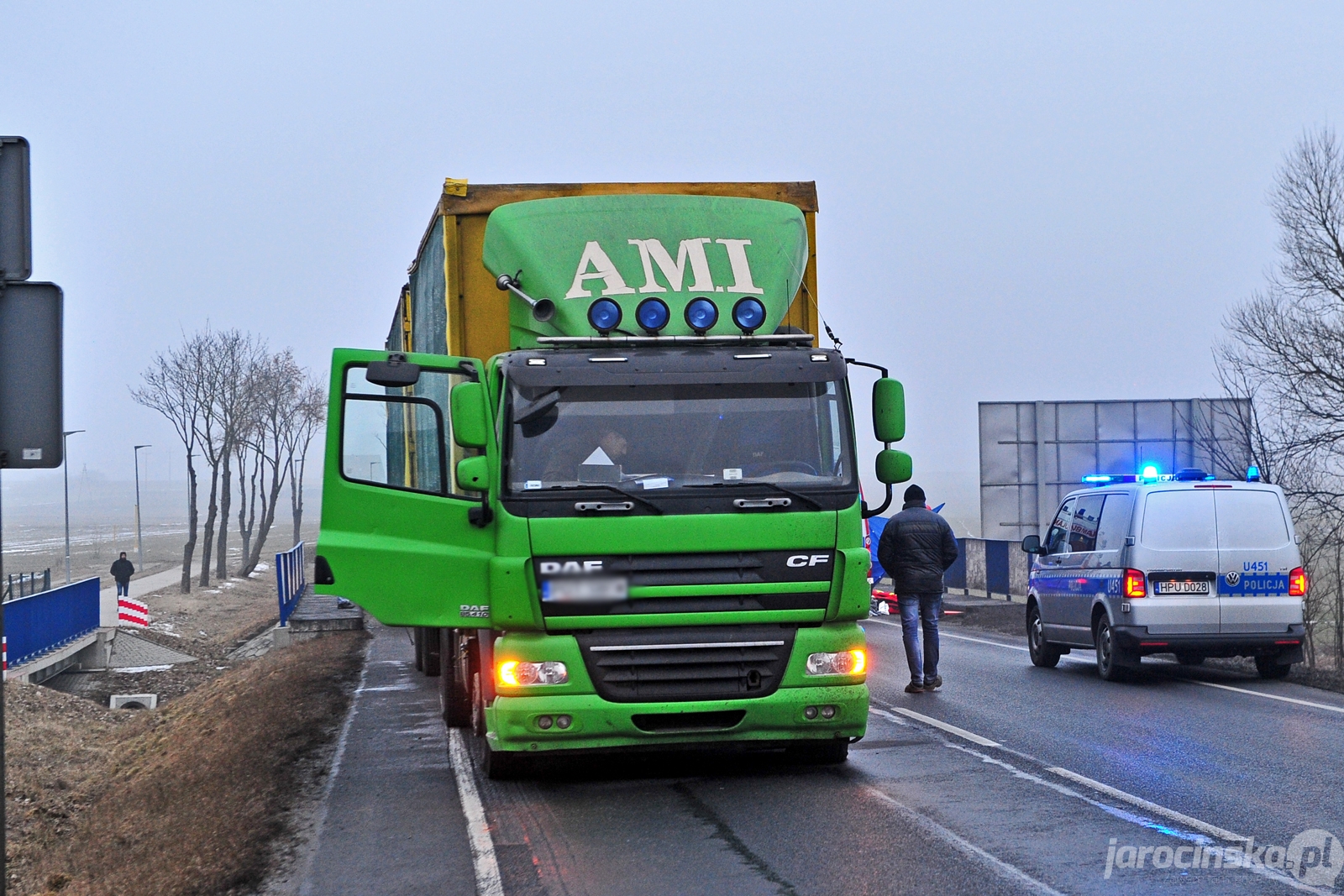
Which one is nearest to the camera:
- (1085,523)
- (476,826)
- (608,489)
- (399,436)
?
(476,826)

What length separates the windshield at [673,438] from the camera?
7.86 meters

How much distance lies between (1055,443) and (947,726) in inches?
675

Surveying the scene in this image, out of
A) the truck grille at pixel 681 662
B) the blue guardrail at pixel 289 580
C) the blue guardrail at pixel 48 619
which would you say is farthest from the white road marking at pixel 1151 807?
the blue guardrail at pixel 289 580

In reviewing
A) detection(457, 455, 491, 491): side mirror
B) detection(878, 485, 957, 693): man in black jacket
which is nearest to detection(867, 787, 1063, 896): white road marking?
detection(457, 455, 491, 491): side mirror

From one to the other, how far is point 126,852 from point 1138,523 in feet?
31.5

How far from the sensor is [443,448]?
8.82 m

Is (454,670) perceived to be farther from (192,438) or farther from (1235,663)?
(192,438)

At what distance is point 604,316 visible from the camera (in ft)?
27.5

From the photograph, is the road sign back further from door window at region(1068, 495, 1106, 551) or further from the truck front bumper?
door window at region(1068, 495, 1106, 551)

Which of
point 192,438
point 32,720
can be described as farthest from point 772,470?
point 192,438

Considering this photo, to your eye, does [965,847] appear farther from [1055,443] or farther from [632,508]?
[1055,443]

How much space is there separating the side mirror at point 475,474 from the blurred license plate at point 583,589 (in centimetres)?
69

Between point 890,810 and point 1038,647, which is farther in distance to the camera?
point 1038,647

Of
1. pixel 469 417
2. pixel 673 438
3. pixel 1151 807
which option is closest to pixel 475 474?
pixel 469 417
